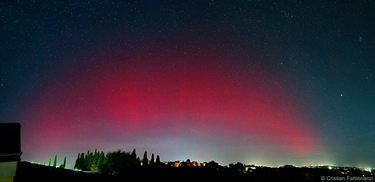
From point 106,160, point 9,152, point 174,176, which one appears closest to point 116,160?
point 106,160

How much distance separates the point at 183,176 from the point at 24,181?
33.8ft

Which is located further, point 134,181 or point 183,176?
point 183,176

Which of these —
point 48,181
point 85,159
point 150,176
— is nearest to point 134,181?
point 150,176

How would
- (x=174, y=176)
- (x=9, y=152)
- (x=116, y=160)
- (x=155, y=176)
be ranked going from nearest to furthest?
(x=9, y=152), (x=155, y=176), (x=174, y=176), (x=116, y=160)

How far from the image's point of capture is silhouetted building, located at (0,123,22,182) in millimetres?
12625

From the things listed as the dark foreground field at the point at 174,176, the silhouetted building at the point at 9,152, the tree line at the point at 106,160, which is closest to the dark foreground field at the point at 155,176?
the dark foreground field at the point at 174,176

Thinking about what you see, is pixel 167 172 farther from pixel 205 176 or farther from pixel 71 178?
pixel 71 178

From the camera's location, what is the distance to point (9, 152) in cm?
1297

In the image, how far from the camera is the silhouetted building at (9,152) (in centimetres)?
1262

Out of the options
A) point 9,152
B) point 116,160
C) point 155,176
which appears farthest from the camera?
point 116,160

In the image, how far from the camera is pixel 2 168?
12.5 meters

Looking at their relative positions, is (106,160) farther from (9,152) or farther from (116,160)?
(9,152)

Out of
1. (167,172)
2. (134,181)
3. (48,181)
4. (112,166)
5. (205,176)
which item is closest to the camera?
(134,181)

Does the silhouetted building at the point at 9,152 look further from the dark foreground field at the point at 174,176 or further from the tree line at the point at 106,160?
the tree line at the point at 106,160
